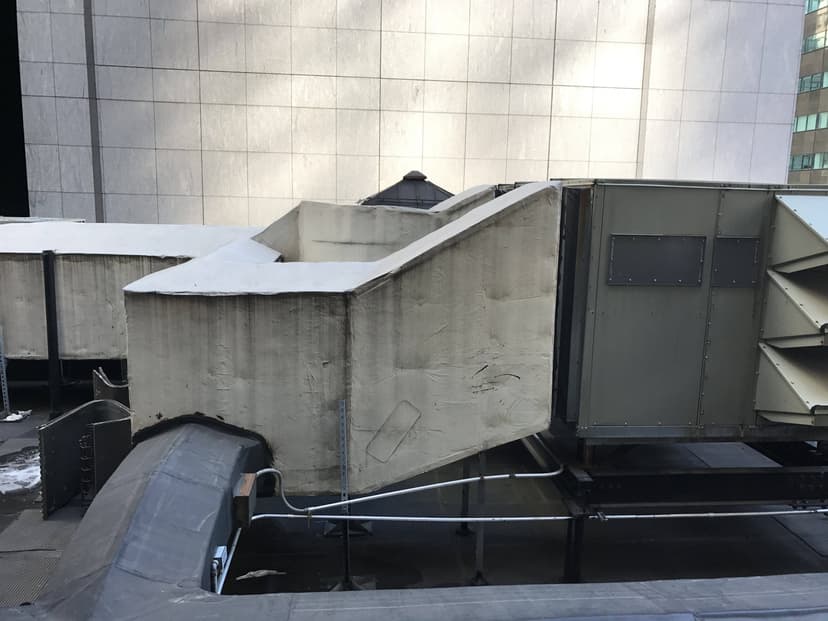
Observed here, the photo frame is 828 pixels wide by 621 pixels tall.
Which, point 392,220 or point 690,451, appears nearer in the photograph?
point 690,451

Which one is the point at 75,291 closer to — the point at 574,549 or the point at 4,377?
the point at 4,377

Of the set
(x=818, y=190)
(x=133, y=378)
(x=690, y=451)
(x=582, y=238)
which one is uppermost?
(x=818, y=190)

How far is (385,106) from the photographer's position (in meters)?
15.5

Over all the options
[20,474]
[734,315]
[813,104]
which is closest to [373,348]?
[734,315]

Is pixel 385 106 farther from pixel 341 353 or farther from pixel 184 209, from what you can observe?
pixel 341 353

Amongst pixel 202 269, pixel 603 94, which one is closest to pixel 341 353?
pixel 202 269

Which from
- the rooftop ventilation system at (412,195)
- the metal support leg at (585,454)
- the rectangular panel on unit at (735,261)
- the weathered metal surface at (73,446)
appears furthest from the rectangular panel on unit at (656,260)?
the rooftop ventilation system at (412,195)

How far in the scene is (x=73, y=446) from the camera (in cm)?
499

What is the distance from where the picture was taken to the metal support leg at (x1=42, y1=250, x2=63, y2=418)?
7445mm

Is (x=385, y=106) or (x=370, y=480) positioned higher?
(x=385, y=106)

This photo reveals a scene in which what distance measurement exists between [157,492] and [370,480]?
1762 mm

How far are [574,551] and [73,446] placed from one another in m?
4.33

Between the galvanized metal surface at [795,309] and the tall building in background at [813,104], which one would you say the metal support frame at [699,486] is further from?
the tall building in background at [813,104]

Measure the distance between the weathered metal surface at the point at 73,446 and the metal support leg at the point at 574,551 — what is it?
12.0 ft
